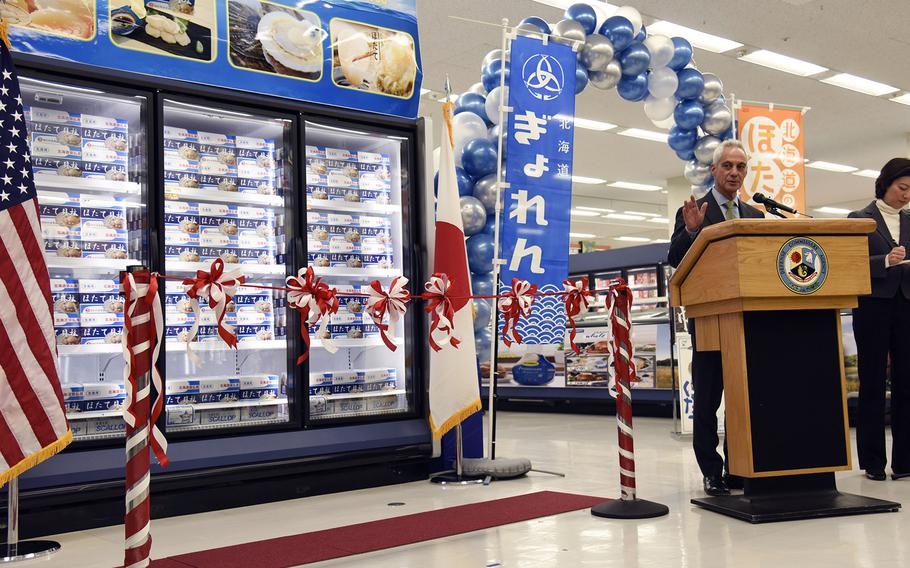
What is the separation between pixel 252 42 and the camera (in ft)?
15.3

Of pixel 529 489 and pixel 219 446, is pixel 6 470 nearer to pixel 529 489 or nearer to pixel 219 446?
pixel 219 446

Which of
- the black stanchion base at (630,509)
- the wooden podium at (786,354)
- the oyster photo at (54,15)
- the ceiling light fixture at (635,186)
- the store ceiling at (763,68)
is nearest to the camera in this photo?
the wooden podium at (786,354)

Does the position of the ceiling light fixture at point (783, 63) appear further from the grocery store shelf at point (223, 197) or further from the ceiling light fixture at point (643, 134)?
the grocery store shelf at point (223, 197)

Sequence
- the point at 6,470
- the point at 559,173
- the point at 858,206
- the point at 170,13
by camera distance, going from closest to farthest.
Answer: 1. the point at 6,470
2. the point at 170,13
3. the point at 559,173
4. the point at 858,206

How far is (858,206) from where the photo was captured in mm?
22375

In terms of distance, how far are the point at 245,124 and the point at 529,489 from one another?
105 inches

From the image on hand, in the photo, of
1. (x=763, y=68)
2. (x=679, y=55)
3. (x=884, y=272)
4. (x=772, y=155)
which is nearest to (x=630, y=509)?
(x=884, y=272)

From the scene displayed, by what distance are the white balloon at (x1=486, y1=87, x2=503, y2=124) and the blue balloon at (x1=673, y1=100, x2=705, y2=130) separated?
2.03m

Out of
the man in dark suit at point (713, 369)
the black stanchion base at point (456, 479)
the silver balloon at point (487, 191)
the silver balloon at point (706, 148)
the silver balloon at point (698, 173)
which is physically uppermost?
the silver balloon at point (706, 148)

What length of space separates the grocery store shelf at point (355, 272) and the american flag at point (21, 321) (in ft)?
5.93

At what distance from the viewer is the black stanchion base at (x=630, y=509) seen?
11.7 feet

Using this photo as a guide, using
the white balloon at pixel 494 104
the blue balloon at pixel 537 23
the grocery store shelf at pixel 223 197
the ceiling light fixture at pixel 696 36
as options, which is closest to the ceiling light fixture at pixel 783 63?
the ceiling light fixture at pixel 696 36

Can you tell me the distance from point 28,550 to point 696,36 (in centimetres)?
810

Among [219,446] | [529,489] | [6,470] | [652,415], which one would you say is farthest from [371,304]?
[652,415]
